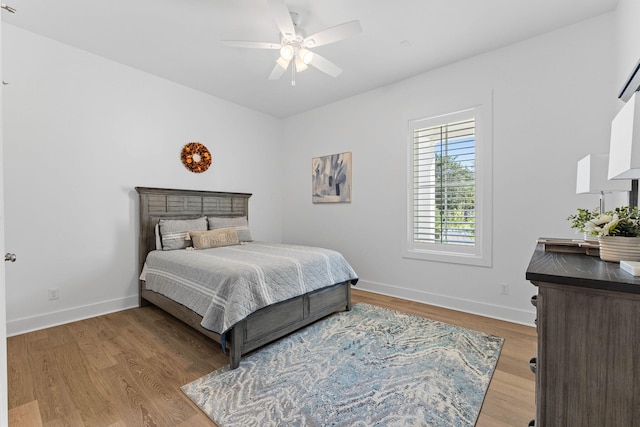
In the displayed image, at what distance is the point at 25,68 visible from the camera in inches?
108

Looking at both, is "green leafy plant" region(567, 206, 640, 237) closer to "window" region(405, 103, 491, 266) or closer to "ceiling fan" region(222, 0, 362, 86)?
"window" region(405, 103, 491, 266)

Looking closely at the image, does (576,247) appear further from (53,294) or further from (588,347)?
(53,294)

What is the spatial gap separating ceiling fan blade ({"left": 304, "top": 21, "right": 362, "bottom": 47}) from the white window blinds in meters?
1.72

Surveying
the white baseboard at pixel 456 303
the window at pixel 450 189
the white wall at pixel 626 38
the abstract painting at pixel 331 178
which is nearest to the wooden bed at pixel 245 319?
the white baseboard at pixel 456 303

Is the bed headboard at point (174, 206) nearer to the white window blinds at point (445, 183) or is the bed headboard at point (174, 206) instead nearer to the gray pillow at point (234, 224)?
the gray pillow at point (234, 224)

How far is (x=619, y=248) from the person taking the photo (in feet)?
4.13

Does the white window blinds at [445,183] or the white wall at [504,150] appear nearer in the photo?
the white wall at [504,150]

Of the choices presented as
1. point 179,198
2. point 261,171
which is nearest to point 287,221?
point 261,171

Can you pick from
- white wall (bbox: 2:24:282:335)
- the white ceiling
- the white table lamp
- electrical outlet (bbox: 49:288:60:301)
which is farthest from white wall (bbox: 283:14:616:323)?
electrical outlet (bbox: 49:288:60:301)

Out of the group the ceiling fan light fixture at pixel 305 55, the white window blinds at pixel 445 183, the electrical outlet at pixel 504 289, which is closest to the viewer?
the ceiling fan light fixture at pixel 305 55

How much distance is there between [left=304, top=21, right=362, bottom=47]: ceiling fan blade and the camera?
2170mm

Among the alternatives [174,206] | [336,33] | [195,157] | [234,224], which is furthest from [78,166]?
[336,33]

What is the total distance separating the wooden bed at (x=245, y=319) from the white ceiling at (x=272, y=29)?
5.13 feet

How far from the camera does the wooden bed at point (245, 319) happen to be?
2.25 metres
